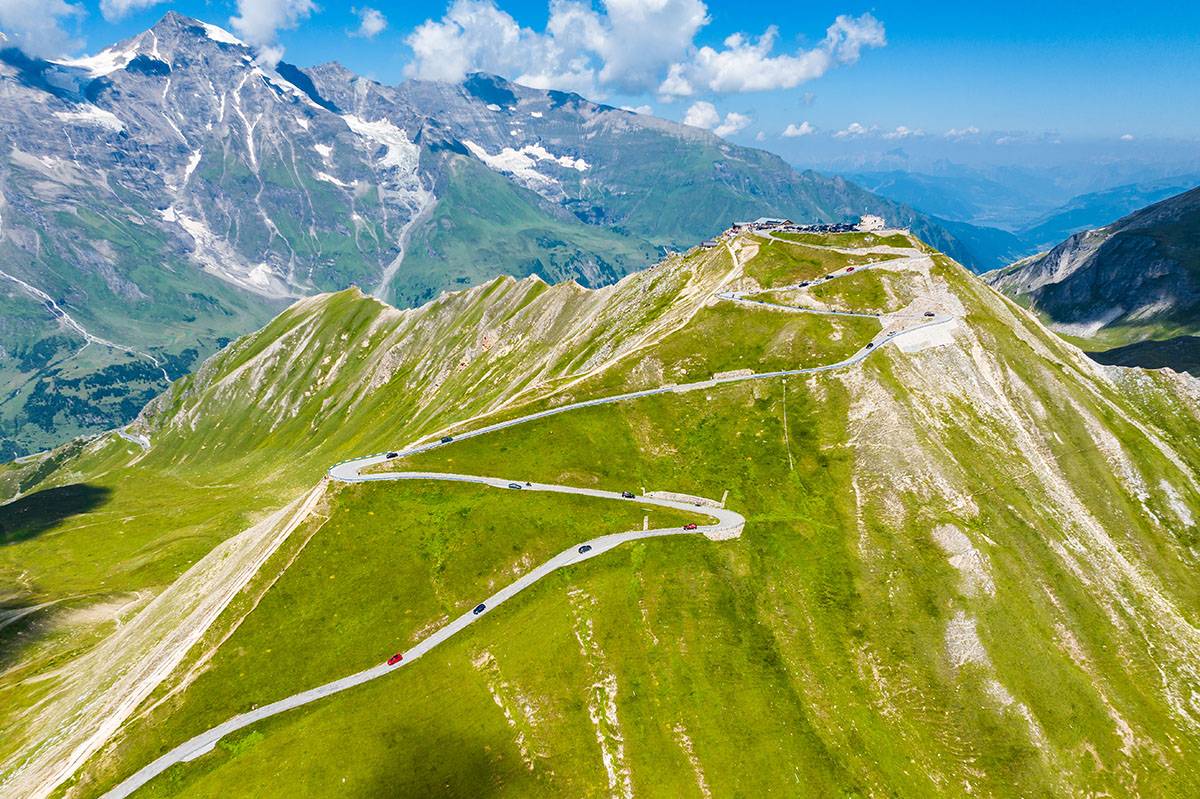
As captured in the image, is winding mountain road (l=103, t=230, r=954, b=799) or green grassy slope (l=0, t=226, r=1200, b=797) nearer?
winding mountain road (l=103, t=230, r=954, b=799)

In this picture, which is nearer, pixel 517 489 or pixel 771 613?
pixel 771 613

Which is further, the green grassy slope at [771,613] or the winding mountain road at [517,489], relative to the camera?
the green grassy slope at [771,613]

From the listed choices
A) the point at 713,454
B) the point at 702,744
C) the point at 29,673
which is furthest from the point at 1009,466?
the point at 29,673

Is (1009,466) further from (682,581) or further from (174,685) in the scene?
(174,685)

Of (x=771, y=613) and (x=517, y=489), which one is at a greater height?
(x=517, y=489)
